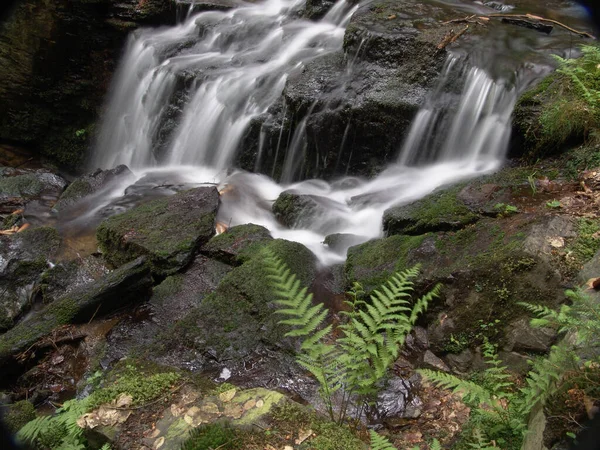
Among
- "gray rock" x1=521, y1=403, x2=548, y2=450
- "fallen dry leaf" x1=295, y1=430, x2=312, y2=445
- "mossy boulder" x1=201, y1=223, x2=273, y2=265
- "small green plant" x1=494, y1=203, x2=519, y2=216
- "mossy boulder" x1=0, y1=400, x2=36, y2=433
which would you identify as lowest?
"mossy boulder" x1=0, y1=400, x2=36, y2=433

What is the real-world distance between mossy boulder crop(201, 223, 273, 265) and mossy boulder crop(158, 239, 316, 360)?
0.51 m

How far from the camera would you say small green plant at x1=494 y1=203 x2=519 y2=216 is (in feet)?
16.6

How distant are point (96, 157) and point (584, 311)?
1254cm

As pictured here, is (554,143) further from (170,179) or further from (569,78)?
(170,179)

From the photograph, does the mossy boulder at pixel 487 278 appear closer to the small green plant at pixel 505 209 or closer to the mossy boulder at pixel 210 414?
the small green plant at pixel 505 209

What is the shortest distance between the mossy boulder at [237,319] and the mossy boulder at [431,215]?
1.33 meters

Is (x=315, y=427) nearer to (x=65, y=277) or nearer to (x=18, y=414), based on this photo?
(x=18, y=414)

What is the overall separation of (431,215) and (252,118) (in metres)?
4.78

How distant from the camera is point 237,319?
483 centimetres

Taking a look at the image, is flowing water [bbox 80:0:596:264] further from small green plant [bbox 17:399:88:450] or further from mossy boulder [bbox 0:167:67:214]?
small green plant [bbox 17:399:88:450]

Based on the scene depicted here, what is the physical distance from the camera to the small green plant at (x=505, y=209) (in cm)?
505

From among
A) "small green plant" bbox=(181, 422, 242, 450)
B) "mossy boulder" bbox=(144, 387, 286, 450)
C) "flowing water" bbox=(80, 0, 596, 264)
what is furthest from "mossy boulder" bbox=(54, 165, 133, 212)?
"small green plant" bbox=(181, 422, 242, 450)

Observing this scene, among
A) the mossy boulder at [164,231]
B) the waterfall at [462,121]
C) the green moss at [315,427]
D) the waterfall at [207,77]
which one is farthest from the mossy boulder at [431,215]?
the waterfall at [207,77]

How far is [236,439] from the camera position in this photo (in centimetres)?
263
